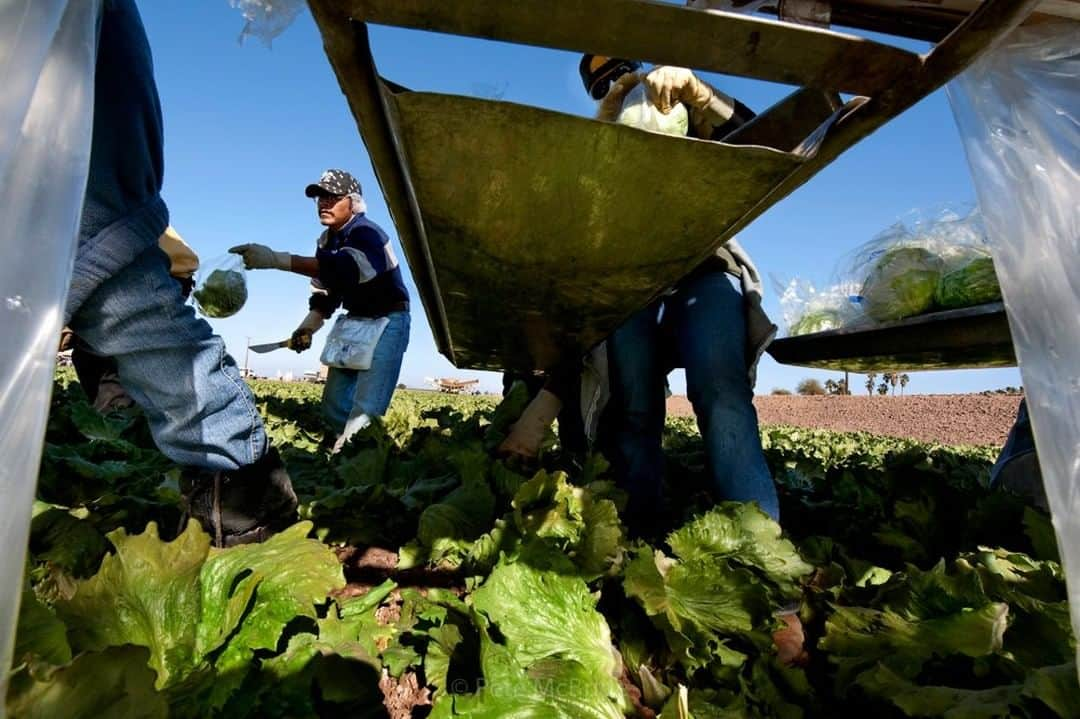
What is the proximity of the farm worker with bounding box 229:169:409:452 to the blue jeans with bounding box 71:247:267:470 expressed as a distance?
2234 mm

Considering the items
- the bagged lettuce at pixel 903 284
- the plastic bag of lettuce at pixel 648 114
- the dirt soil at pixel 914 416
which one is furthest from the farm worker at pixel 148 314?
the dirt soil at pixel 914 416

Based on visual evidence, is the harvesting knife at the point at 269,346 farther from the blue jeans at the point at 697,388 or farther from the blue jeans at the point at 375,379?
the blue jeans at the point at 697,388

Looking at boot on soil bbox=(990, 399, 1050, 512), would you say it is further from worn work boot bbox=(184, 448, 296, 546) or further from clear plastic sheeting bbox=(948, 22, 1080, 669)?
worn work boot bbox=(184, 448, 296, 546)

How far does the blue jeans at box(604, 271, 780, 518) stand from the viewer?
2.08m

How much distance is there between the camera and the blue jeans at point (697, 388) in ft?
6.83

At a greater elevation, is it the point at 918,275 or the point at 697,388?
the point at 918,275

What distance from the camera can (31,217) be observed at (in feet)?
2.79

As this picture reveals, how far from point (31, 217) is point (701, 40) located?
1021 mm

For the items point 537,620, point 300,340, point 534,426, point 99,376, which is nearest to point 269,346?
point 300,340

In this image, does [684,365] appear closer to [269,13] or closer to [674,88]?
[674,88]

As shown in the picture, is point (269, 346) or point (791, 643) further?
point (269, 346)

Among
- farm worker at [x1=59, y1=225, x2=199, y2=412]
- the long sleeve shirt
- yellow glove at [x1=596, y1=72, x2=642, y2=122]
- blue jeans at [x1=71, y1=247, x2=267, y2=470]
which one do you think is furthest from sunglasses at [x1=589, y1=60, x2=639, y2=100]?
farm worker at [x1=59, y1=225, x2=199, y2=412]

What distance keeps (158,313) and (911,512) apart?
240 centimetres

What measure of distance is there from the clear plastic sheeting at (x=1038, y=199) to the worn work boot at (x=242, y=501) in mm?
1881
